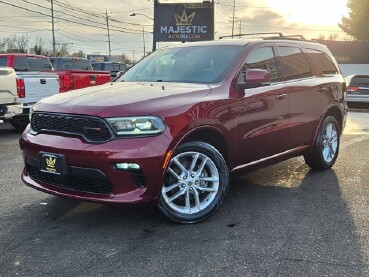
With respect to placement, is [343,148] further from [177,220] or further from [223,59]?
[177,220]

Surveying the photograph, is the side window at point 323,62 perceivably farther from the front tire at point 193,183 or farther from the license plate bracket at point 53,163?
the license plate bracket at point 53,163

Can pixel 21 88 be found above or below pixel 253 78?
below

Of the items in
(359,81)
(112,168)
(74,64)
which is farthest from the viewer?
(74,64)

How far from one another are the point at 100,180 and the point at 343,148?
18.6 feet

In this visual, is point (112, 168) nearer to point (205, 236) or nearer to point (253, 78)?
point (205, 236)

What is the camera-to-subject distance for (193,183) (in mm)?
4324

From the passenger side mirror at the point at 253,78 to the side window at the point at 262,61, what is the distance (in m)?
0.13

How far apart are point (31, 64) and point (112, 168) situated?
11000 millimetres

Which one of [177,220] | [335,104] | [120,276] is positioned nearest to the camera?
[120,276]

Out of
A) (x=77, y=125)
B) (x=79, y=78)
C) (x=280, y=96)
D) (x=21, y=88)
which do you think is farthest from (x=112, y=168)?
(x=79, y=78)

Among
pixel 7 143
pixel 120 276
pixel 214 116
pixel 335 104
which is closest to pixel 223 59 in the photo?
pixel 214 116

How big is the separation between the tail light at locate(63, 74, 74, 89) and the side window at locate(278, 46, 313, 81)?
894 centimetres

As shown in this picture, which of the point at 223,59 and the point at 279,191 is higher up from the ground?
the point at 223,59

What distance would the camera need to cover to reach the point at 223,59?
5.03m
